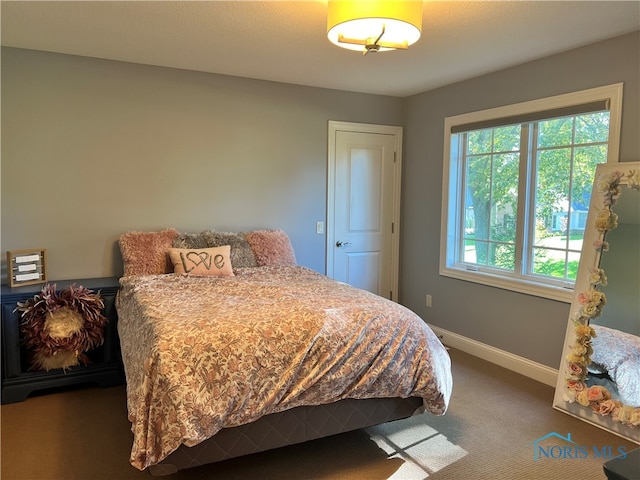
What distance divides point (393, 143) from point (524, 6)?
7.42 feet

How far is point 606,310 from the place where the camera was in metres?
2.84

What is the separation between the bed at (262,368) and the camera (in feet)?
6.20

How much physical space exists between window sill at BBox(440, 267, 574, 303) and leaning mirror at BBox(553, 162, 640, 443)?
0.25m

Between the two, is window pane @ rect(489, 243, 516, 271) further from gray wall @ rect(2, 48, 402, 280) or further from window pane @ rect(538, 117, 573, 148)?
gray wall @ rect(2, 48, 402, 280)

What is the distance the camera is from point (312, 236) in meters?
4.30

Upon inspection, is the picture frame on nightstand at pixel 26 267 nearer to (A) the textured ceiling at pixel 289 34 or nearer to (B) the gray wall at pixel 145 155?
(B) the gray wall at pixel 145 155

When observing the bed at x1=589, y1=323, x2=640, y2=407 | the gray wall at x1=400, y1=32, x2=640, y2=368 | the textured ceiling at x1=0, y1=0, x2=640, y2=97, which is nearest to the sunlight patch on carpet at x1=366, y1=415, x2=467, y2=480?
the bed at x1=589, y1=323, x2=640, y2=407

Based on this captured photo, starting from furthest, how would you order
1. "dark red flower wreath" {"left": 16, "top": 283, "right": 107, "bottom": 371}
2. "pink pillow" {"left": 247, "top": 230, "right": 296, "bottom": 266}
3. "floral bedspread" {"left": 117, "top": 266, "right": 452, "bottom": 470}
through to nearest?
"pink pillow" {"left": 247, "top": 230, "right": 296, "bottom": 266} < "dark red flower wreath" {"left": 16, "top": 283, "right": 107, "bottom": 371} < "floral bedspread" {"left": 117, "top": 266, "right": 452, "bottom": 470}

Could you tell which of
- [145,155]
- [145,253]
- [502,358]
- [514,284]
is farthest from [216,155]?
[502,358]

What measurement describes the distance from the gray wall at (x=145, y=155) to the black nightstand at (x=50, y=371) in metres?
0.42

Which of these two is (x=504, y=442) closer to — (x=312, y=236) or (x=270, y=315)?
(x=270, y=315)

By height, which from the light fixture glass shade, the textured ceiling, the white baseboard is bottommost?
the white baseboard

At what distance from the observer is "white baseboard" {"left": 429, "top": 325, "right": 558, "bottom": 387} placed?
3.33 meters

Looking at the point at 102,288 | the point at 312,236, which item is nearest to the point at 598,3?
the point at 312,236
